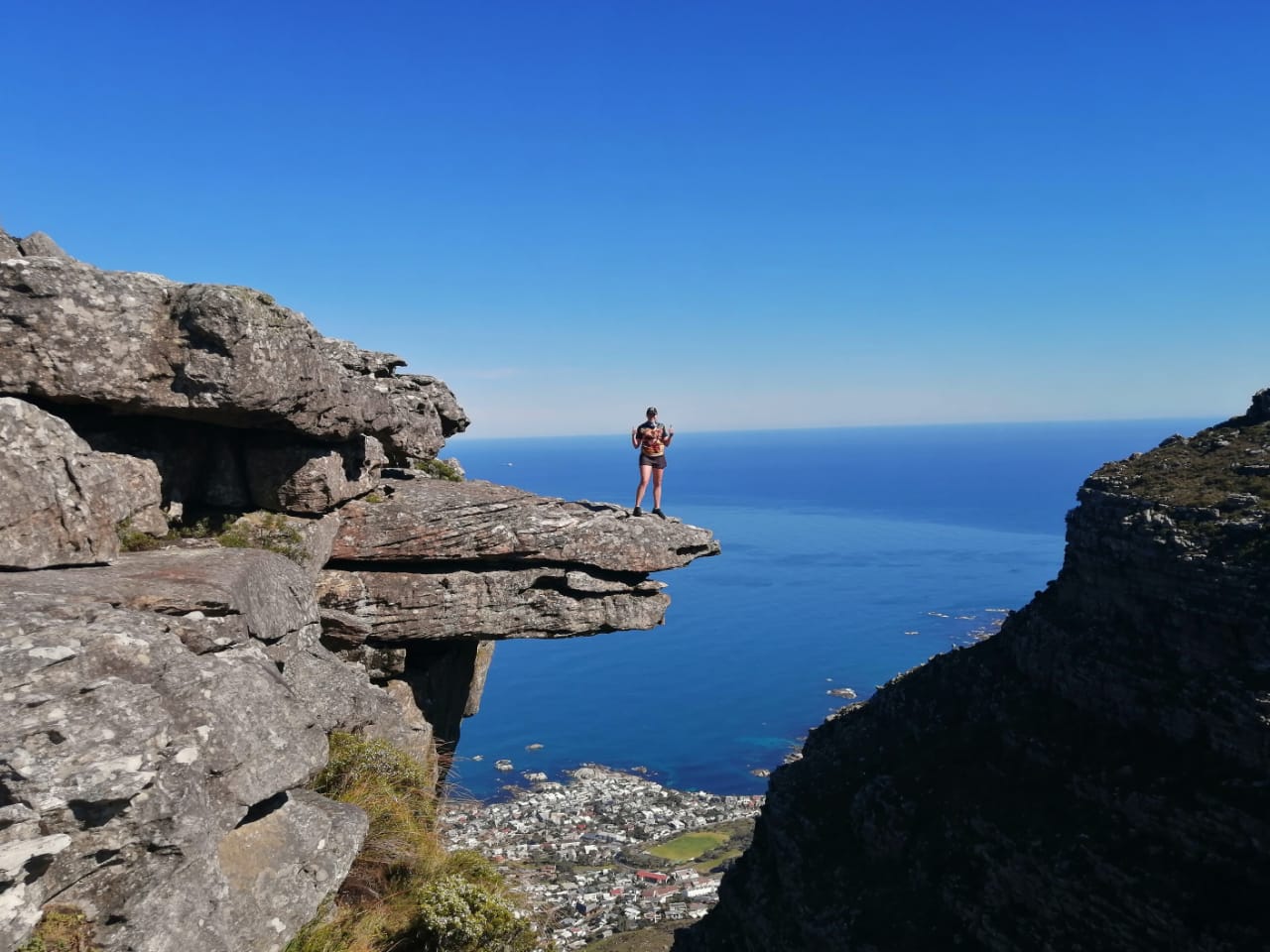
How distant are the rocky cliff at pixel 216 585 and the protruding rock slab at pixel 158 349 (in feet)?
0.12

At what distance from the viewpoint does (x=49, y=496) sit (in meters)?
10.0

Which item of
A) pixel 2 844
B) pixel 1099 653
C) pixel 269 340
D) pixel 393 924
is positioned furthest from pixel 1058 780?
pixel 2 844

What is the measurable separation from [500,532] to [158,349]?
862 cm

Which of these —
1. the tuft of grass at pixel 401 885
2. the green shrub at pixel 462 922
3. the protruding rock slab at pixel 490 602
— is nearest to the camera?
the tuft of grass at pixel 401 885

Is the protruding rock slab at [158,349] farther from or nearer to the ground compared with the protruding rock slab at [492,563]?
farther from the ground

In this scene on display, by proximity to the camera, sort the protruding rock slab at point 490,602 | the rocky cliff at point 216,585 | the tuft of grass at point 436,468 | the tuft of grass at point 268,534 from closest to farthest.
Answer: the rocky cliff at point 216,585, the tuft of grass at point 268,534, the protruding rock slab at point 490,602, the tuft of grass at point 436,468

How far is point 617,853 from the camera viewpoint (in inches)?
2571

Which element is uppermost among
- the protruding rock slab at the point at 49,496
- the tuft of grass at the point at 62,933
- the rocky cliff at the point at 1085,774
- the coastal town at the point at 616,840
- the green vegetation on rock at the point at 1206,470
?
the green vegetation on rock at the point at 1206,470

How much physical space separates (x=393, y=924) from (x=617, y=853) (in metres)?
60.7

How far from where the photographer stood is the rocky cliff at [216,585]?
7.10 meters

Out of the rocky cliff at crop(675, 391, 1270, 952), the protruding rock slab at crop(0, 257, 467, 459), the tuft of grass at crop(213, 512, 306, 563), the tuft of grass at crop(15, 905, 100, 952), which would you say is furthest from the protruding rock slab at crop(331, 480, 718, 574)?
the rocky cliff at crop(675, 391, 1270, 952)

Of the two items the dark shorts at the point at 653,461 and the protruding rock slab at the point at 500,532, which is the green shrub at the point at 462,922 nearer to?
the protruding rock slab at the point at 500,532

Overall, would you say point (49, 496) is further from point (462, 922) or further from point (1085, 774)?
point (1085, 774)

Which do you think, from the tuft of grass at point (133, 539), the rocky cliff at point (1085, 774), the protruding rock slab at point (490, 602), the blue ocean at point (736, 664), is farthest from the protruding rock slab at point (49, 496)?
the blue ocean at point (736, 664)
